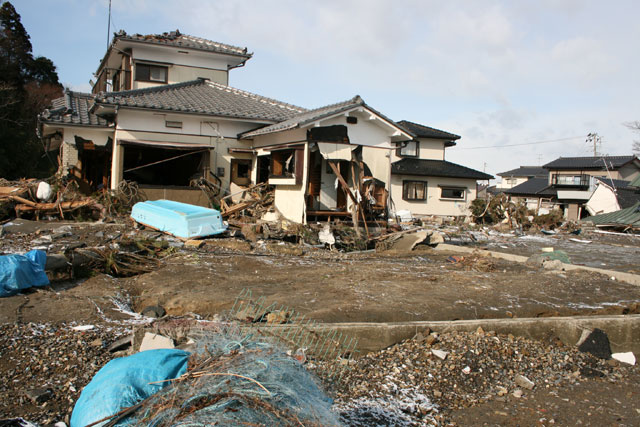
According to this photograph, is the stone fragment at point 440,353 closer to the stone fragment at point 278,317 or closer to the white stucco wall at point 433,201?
the stone fragment at point 278,317

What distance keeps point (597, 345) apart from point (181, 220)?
7813mm

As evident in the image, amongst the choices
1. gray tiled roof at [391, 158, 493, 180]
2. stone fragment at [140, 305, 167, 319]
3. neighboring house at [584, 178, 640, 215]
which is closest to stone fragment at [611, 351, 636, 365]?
stone fragment at [140, 305, 167, 319]

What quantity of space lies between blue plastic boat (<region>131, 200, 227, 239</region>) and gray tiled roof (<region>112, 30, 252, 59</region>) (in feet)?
25.7

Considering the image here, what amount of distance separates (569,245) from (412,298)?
36.7 feet

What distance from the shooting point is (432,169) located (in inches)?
977

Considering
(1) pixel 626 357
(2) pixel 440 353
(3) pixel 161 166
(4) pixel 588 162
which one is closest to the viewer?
(2) pixel 440 353

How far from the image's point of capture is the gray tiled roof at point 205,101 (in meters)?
12.8

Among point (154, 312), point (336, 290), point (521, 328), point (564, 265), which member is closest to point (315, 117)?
point (336, 290)

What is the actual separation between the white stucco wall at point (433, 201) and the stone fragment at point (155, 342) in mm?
21398

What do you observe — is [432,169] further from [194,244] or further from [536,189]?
[194,244]

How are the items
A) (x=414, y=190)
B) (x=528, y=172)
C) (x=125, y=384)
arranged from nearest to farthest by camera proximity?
(x=125, y=384) < (x=414, y=190) < (x=528, y=172)

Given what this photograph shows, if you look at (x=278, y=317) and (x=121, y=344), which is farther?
(x=278, y=317)

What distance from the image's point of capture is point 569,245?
14797 millimetres

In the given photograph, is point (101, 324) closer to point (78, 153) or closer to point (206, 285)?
point (206, 285)
